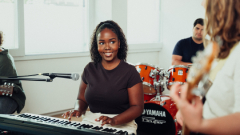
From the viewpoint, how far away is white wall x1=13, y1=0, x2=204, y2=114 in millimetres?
3795

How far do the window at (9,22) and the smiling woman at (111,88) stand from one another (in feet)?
7.25

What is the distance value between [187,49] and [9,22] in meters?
2.62

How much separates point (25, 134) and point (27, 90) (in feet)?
8.22

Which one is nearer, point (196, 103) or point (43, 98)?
point (196, 103)

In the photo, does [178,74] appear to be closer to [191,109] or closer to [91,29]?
[91,29]

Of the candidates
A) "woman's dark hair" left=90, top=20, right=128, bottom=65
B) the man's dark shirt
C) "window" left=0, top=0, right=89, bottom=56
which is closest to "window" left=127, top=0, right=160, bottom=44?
"window" left=0, top=0, right=89, bottom=56

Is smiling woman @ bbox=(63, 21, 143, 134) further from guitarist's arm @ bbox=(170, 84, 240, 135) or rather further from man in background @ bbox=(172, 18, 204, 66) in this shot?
man in background @ bbox=(172, 18, 204, 66)

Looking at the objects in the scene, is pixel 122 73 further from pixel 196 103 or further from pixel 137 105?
pixel 196 103

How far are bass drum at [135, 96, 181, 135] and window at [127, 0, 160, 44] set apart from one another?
2.68m

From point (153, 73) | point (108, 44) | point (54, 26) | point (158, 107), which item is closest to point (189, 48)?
point (153, 73)

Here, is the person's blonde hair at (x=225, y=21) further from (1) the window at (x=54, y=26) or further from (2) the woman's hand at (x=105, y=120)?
(1) the window at (x=54, y=26)

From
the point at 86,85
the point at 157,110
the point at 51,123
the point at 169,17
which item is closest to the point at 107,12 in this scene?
the point at 169,17

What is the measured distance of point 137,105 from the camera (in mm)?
1792

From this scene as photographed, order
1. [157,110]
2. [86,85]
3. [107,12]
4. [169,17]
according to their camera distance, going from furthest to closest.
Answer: [169,17] → [107,12] → [157,110] → [86,85]
